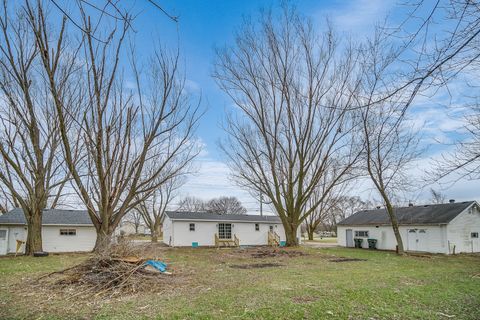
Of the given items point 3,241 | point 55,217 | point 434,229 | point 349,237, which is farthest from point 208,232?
point 434,229

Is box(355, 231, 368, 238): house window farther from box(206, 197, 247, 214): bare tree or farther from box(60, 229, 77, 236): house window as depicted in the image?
box(206, 197, 247, 214): bare tree

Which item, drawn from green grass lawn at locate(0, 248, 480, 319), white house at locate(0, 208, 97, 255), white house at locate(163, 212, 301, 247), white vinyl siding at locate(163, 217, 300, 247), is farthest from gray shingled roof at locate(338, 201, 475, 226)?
white house at locate(0, 208, 97, 255)

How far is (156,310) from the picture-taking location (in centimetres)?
582

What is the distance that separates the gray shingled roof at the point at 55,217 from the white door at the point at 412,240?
22927mm

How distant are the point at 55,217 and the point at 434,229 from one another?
86.9 feet

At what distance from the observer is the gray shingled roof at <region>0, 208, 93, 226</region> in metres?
20.8

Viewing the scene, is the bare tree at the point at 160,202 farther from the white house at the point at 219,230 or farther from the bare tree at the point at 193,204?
the bare tree at the point at 193,204

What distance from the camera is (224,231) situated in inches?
1101

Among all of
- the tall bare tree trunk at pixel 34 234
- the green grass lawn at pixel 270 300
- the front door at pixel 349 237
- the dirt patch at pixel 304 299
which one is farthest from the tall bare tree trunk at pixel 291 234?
the dirt patch at pixel 304 299

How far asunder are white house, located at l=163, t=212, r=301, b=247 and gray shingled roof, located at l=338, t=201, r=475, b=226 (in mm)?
6833

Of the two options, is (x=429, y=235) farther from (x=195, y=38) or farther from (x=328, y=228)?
(x=328, y=228)

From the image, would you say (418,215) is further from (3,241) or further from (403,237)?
(3,241)

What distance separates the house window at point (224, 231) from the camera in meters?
27.8

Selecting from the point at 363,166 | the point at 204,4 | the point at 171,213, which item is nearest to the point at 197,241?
the point at 171,213
